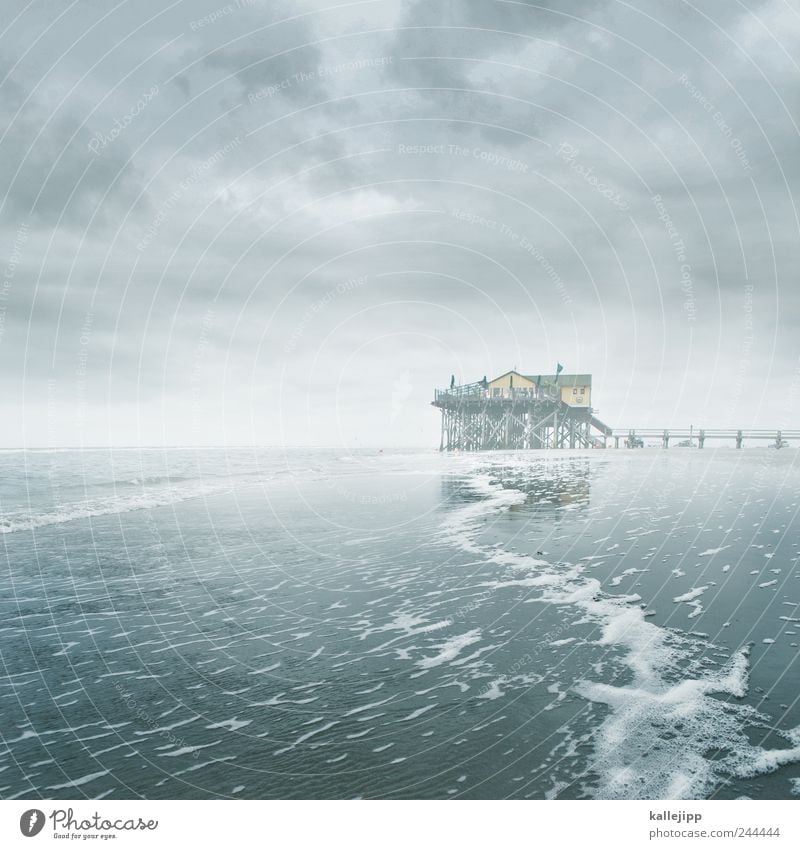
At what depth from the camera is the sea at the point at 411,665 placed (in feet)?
12.2

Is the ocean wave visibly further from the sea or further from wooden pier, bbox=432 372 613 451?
wooden pier, bbox=432 372 613 451

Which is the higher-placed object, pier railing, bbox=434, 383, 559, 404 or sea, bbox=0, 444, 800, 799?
pier railing, bbox=434, 383, 559, 404

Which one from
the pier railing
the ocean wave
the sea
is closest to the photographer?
the ocean wave

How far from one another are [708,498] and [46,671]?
19.2 metres

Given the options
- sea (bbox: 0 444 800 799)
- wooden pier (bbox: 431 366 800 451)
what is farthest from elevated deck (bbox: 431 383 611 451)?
sea (bbox: 0 444 800 799)

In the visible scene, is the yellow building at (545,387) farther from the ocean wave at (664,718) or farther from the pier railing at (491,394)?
the ocean wave at (664,718)

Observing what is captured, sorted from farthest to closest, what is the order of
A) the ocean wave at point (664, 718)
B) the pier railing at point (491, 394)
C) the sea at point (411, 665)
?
the pier railing at point (491, 394), the sea at point (411, 665), the ocean wave at point (664, 718)

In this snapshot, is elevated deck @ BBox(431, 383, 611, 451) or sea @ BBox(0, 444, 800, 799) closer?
sea @ BBox(0, 444, 800, 799)

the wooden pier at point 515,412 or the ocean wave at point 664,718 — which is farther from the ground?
the wooden pier at point 515,412

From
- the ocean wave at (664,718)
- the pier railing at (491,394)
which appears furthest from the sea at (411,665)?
the pier railing at (491,394)

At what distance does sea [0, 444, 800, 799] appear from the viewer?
12.2 feet

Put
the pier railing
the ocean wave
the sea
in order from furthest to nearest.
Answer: the pier railing → the sea → the ocean wave

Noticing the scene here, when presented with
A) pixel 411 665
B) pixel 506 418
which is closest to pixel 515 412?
pixel 506 418
